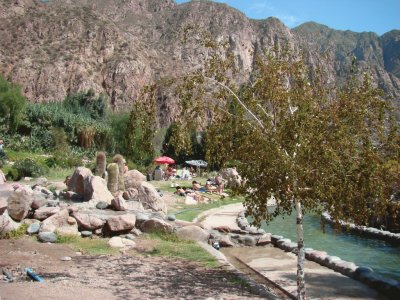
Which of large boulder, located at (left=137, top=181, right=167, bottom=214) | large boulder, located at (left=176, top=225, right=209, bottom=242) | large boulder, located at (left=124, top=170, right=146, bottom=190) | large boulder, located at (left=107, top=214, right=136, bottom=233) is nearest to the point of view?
large boulder, located at (left=107, top=214, right=136, bottom=233)

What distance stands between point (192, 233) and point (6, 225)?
628cm

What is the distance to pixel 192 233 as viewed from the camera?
1653 centimetres

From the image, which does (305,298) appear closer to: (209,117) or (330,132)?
(330,132)

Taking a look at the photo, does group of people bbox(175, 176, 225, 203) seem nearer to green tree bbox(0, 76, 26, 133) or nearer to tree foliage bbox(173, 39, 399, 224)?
tree foliage bbox(173, 39, 399, 224)

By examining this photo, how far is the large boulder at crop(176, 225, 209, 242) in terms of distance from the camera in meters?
16.3

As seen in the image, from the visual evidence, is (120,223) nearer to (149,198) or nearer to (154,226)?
(154,226)

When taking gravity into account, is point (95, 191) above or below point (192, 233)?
above

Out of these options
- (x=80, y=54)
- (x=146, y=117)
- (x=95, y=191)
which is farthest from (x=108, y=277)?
(x=80, y=54)

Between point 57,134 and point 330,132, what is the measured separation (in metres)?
50.8

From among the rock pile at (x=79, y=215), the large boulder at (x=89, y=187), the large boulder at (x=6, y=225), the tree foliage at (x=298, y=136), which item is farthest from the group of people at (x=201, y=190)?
the tree foliage at (x=298, y=136)

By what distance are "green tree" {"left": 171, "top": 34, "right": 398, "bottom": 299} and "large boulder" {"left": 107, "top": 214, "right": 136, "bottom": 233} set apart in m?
5.47

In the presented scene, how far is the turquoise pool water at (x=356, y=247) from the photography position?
16406 mm

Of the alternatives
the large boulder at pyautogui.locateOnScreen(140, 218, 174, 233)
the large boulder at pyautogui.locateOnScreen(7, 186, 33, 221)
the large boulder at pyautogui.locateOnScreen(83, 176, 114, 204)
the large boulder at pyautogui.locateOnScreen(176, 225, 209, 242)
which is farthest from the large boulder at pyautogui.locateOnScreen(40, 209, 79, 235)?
the large boulder at pyautogui.locateOnScreen(176, 225, 209, 242)

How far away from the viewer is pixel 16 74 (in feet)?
317
